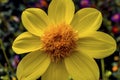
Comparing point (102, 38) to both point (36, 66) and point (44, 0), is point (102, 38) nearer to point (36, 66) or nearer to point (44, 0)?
point (36, 66)

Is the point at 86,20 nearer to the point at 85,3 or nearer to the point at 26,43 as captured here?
the point at 26,43

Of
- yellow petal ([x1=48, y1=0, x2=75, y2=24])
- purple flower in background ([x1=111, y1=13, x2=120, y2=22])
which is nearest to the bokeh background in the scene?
purple flower in background ([x1=111, y1=13, x2=120, y2=22])

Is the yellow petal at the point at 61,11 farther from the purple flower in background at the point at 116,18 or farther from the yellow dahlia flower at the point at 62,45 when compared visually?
the purple flower in background at the point at 116,18

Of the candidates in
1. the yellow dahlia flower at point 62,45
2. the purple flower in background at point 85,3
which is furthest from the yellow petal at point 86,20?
the purple flower in background at point 85,3

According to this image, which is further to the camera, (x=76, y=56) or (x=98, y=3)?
(x=98, y=3)

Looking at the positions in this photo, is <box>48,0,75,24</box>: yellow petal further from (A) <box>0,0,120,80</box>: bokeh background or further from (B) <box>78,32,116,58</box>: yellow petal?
(A) <box>0,0,120,80</box>: bokeh background

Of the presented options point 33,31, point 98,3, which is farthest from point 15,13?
point 33,31
